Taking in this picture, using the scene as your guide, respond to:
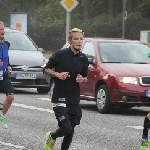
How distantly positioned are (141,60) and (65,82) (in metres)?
8.40

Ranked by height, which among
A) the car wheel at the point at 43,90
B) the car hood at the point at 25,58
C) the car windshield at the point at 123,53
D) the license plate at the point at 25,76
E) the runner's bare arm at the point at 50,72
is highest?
the runner's bare arm at the point at 50,72

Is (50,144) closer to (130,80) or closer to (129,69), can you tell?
(130,80)

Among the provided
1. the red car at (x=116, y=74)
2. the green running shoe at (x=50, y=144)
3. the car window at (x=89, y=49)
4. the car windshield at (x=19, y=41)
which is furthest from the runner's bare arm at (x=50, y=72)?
the car windshield at (x=19, y=41)

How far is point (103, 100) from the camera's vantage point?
17.1m

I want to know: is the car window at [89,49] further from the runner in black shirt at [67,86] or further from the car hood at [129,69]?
the runner in black shirt at [67,86]

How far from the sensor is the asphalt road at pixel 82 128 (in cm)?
1160

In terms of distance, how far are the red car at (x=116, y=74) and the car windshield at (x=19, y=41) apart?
15.8ft

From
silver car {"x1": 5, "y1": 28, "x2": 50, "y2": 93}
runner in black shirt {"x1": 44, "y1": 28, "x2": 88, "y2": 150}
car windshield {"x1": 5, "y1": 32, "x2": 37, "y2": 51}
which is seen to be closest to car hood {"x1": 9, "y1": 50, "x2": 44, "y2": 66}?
silver car {"x1": 5, "y1": 28, "x2": 50, "y2": 93}

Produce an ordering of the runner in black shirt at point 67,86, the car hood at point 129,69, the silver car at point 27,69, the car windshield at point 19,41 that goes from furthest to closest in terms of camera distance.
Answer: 1. the car windshield at point 19,41
2. the silver car at point 27,69
3. the car hood at point 129,69
4. the runner in black shirt at point 67,86

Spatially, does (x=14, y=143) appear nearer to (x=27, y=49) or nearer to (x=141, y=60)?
(x=141, y=60)

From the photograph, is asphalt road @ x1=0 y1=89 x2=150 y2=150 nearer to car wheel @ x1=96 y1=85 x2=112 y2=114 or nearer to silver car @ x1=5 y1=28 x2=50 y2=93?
car wheel @ x1=96 y1=85 x2=112 y2=114

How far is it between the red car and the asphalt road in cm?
32

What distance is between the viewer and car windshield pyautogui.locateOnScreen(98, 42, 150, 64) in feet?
58.2

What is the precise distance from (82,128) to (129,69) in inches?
128
